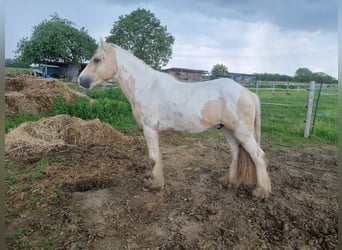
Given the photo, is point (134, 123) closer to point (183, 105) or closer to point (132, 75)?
point (132, 75)

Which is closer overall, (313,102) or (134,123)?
(134,123)

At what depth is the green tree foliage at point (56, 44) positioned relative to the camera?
22.4m

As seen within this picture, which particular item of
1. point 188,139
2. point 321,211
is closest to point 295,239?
point 321,211

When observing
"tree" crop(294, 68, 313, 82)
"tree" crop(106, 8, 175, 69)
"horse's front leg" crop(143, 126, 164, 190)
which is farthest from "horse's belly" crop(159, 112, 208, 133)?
"tree" crop(106, 8, 175, 69)

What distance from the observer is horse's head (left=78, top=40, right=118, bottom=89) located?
2.74 metres

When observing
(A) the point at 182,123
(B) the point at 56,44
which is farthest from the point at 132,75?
(B) the point at 56,44

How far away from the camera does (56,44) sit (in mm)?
22391

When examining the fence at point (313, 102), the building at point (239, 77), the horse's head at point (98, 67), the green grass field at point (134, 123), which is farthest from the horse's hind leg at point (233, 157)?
the building at point (239, 77)

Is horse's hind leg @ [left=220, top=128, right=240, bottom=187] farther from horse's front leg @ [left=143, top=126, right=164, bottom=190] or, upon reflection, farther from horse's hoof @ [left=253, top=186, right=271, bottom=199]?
horse's front leg @ [left=143, top=126, right=164, bottom=190]

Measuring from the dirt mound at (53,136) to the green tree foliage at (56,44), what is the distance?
65.5ft

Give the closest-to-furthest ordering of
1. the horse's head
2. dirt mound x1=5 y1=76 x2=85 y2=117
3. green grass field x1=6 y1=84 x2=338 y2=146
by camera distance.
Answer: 1. the horse's head
2. green grass field x1=6 y1=84 x2=338 y2=146
3. dirt mound x1=5 y1=76 x2=85 y2=117

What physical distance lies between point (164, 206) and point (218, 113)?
120 cm

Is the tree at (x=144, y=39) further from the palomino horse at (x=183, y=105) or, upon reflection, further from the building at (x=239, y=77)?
the palomino horse at (x=183, y=105)

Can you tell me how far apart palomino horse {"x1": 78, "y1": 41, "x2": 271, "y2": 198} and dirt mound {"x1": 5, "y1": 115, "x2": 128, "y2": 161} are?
2215mm
